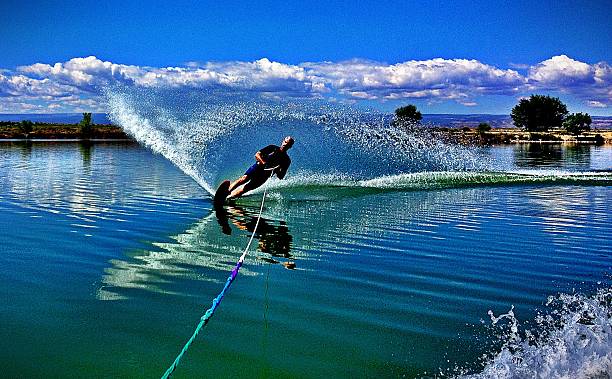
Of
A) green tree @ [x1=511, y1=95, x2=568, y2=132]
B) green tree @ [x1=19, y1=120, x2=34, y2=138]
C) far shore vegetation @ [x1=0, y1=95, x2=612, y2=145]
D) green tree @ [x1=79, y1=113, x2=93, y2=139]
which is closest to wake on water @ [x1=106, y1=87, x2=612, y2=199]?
far shore vegetation @ [x1=0, y1=95, x2=612, y2=145]

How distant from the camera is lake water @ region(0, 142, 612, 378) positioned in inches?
182

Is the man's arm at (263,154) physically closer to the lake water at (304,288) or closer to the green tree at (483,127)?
the lake water at (304,288)

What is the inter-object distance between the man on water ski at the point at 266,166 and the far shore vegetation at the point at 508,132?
126 feet

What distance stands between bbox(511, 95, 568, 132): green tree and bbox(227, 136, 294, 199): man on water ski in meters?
93.2

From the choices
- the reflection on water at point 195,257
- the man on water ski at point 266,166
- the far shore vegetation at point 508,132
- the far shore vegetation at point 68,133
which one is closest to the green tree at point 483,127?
the far shore vegetation at point 508,132

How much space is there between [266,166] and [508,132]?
75062 mm

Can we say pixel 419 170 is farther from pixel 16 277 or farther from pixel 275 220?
pixel 16 277

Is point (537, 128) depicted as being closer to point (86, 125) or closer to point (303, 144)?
point (86, 125)

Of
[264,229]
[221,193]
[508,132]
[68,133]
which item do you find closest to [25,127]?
[68,133]

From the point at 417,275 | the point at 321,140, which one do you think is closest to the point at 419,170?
the point at 321,140

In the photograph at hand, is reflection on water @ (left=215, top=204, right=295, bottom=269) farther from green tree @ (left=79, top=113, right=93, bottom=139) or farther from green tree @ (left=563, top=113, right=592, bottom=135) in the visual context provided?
green tree @ (left=563, top=113, right=592, bottom=135)

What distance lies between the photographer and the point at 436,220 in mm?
11656

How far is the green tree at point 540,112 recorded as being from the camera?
329 ft

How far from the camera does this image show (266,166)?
44.9ft
